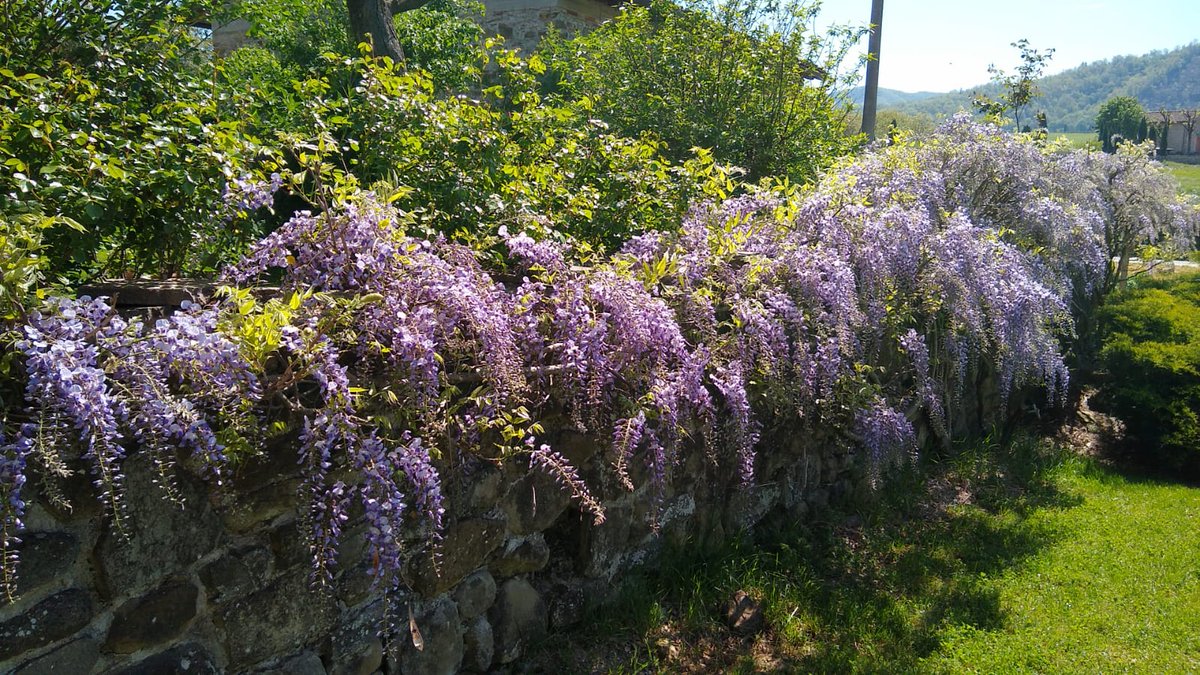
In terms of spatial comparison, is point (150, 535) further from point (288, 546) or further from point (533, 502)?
point (533, 502)

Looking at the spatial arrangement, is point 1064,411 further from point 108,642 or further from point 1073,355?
point 108,642

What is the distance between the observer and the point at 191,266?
283 centimetres

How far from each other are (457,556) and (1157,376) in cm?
536

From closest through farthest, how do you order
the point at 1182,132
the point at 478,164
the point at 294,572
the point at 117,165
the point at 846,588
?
the point at 294,572 → the point at 117,165 → the point at 478,164 → the point at 846,588 → the point at 1182,132

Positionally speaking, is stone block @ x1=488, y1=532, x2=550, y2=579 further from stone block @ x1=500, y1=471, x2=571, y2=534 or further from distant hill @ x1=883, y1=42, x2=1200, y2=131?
distant hill @ x1=883, y1=42, x2=1200, y2=131

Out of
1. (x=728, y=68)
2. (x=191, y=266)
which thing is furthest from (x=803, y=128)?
(x=191, y=266)

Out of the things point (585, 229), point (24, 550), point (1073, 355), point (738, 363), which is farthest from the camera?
point (1073, 355)

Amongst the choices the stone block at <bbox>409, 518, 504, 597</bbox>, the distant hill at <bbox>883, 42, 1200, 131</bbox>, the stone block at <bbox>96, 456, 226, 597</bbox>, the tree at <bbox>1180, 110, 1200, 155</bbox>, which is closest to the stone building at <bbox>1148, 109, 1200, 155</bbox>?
the tree at <bbox>1180, 110, 1200, 155</bbox>

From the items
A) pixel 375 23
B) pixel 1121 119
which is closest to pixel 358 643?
pixel 375 23

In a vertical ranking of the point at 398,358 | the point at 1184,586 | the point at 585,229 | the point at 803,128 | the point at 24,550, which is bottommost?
the point at 1184,586

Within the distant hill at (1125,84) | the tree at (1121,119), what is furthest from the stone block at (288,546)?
the distant hill at (1125,84)

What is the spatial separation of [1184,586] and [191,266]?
4.61 metres

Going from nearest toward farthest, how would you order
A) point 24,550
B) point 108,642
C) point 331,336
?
point 24,550
point 108,642
point 331,336

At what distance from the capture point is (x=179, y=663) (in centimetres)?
194
